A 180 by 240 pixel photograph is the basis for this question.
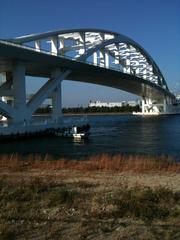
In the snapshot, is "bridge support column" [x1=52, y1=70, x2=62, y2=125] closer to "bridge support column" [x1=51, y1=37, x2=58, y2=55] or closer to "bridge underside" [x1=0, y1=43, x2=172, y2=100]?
"bridge underside" [x1=0, y1=43, x2=172, y2=100]

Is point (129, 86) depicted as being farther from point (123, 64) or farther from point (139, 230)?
point (139, 230)

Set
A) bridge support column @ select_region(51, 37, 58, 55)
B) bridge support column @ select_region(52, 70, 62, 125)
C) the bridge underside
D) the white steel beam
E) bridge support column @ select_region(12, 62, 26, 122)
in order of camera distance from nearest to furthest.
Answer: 1. the bridge underside
2. bridge support column @ select_region(12, 62, 26, 122)
3. the white steel beam
4. bridge support column @ select_region(51, 37, 58, 55)
5. bridge support column @ select_region(52, 70, 62, 125)

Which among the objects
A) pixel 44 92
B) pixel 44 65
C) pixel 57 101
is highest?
pixel 44 65

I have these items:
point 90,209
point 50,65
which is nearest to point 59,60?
point 50,65

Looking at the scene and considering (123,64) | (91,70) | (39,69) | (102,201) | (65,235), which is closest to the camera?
(65,235)

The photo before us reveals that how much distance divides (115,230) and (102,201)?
2138 millimetres

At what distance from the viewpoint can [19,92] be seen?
40.7m

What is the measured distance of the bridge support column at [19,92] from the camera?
133ft

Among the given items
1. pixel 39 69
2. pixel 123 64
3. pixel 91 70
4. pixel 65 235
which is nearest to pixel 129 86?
pixel 123 64

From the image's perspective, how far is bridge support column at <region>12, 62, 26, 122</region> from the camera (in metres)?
40.6

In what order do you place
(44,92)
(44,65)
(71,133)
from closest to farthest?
(71,133)
(44,92)
(44,65)

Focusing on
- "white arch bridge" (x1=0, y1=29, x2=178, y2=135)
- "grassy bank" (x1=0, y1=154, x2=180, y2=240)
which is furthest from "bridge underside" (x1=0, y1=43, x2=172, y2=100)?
"grassy bank" (x1=0, y1=154, x2=180, y2=240)

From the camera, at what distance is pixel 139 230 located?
6.50 m

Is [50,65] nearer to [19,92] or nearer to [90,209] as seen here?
[19,92]
